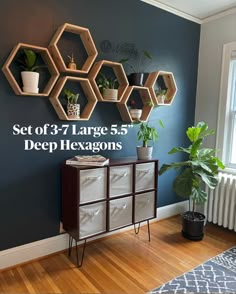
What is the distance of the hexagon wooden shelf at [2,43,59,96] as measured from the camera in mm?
1931

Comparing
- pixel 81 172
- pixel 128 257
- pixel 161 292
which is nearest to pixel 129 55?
pixel 81 172

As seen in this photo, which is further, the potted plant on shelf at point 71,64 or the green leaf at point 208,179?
the green leaf at point 208,179

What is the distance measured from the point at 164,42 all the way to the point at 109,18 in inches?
31.8

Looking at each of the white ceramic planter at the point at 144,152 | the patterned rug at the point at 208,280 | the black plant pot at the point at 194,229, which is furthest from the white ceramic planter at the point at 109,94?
the patterned rug at the point at 208,280

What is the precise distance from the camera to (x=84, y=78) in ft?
7.50

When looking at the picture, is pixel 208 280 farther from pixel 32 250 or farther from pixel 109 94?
pixel 109 94

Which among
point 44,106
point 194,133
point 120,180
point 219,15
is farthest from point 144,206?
point 219,15

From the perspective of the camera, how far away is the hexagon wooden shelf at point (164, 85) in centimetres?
277

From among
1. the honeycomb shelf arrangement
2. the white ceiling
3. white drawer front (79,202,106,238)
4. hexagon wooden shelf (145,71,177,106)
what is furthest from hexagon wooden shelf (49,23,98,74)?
white drawer front (79,202,106,238)

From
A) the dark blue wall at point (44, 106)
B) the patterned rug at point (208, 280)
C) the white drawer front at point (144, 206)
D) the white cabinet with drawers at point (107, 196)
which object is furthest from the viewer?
the white drawer front at point (144, 206)

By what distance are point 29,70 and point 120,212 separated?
1.52 m

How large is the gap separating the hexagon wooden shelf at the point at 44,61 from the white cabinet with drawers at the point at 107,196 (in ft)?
2.34

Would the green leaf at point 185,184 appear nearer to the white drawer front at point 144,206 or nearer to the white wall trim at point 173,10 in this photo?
the white drawer front at point 144,206

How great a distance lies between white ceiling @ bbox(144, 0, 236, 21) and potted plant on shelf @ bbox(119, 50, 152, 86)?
2.01 ft
